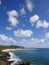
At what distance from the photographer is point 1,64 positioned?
3984 centimetres

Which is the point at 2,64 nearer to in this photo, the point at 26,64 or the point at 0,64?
the point at 0,64

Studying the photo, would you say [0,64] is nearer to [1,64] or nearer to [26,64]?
[1,64]

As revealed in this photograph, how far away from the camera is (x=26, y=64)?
37.7 metres

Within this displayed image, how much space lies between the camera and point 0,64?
39.8 meters

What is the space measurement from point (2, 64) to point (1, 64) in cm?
27

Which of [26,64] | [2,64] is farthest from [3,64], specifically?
[26,64]

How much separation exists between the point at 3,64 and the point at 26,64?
6.26m

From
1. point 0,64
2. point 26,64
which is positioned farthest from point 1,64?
point 26,64

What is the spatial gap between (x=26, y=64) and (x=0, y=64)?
A: 6814 mm

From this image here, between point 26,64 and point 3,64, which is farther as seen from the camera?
point 3,64

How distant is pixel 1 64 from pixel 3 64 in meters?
0.54

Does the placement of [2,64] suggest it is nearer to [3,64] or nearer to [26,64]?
[3,64]

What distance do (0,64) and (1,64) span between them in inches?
9.8
